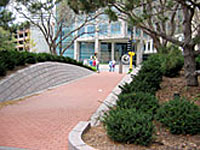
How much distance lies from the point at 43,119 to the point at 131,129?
3.14 m

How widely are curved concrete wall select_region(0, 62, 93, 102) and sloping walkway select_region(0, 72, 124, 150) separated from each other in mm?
632

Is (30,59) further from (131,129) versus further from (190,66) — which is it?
(131,129)

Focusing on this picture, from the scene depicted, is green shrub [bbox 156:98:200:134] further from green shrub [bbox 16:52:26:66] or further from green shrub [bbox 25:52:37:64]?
green shrub [bbox 25:52:37:64]

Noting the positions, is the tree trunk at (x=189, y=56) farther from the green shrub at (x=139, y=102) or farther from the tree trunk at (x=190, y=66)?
the green shrub at (x=139, y=102)

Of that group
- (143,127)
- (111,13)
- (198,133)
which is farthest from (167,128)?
(111,13)

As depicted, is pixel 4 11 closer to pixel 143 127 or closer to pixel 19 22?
pixel 19 22

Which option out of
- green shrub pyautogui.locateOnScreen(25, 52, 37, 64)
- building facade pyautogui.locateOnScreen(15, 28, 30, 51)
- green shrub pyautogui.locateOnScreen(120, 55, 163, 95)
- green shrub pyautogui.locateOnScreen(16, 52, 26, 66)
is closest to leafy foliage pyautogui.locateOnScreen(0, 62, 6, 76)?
green shrub pyautogui.locateOnScreen(16, 52, 26, 66)

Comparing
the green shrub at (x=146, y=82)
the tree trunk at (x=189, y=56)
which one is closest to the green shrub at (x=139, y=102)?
the green shrub at (x=146, y=82)

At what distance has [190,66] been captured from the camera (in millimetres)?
7664

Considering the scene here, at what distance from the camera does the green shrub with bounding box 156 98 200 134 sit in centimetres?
391

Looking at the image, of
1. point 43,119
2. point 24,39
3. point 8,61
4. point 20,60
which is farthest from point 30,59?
point 24,39

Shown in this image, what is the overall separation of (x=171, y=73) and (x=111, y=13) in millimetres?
5120

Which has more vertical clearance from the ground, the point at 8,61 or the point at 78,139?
the point at 8,61

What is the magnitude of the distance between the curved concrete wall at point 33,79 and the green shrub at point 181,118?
613cm
